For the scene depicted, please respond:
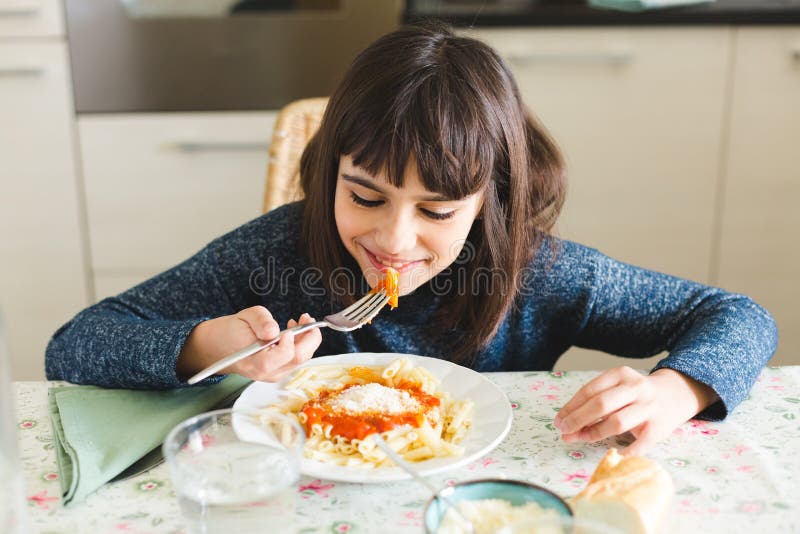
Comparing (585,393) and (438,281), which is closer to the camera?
(585,393)

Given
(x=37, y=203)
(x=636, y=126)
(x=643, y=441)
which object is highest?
(x=636, y=126)

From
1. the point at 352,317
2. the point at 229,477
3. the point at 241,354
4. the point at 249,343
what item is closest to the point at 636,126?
the point at 352,317

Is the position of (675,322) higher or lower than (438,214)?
lower

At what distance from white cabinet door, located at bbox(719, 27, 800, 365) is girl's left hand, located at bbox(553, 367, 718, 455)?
1.49 m

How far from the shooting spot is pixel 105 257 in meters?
2.27

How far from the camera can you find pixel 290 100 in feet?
7.23

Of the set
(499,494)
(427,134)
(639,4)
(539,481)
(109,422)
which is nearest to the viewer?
(499,494)

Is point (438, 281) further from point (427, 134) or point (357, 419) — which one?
point (357, 419)

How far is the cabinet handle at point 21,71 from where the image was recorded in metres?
2.09

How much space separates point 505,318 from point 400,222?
0.34m

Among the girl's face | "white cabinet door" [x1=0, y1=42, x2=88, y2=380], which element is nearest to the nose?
the girl's face

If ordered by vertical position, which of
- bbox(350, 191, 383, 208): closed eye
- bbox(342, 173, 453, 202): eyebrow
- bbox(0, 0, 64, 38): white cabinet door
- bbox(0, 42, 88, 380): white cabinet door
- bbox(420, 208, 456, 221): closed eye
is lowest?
bbox(0, 42, 88, 380): white cabinet door

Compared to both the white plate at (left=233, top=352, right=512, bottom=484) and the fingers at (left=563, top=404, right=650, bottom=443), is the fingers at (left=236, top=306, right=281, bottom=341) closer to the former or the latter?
the white plate at (left=233, top=352, right=512, bottom=484)

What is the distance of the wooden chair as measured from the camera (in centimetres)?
153
